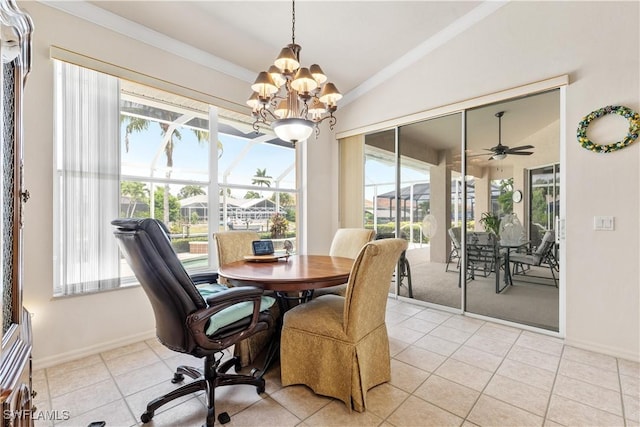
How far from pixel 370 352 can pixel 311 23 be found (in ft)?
9.81

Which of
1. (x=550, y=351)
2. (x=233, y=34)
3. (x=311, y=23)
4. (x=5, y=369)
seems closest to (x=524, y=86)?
(x=311, y=23)

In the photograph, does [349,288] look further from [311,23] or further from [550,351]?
[311,23]

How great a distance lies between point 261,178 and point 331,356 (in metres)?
2.66

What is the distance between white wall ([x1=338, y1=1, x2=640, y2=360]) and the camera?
234cm

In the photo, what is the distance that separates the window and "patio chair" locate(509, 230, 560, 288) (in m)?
2.86

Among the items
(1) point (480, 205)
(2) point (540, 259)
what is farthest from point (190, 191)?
Result: (2) point (540, 259)

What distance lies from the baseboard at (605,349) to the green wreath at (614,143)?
1.64 meters

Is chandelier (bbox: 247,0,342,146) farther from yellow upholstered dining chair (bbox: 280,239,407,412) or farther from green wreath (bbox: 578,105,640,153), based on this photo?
green wreath (bbox: 578,105,640,153)

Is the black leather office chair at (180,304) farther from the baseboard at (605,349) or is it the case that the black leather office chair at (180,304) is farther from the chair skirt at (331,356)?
the baseboard at (605,349)

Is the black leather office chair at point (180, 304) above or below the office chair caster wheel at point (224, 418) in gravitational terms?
above

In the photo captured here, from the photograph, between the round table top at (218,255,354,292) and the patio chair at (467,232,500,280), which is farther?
the patio chair at (467,232,500,280)

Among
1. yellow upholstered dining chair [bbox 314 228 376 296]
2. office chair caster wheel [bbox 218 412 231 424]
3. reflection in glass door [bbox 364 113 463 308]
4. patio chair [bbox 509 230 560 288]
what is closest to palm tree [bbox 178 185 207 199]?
yellow upholstered dining chair [bbox 314 228 376 296]

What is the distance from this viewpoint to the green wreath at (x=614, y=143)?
7.52 feet

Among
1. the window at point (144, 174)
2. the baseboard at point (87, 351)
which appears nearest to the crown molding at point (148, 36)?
the window at point (144, 174)
